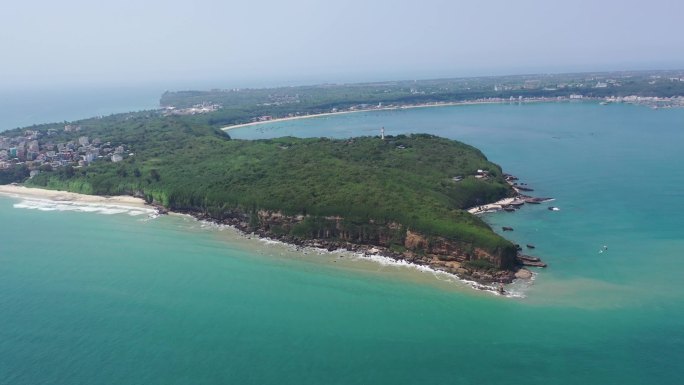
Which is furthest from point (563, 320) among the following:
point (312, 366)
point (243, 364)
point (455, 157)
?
point (455, 157)

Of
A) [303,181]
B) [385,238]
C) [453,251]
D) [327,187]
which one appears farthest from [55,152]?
[453,251]

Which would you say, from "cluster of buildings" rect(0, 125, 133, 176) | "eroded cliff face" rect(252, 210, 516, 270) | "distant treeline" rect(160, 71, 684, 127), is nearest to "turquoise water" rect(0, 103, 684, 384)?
"eroded cliff face" rect(252, 210, 516, 270)

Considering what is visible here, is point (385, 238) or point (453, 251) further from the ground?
point (385, 238)

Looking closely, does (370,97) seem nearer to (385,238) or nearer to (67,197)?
(67,197)

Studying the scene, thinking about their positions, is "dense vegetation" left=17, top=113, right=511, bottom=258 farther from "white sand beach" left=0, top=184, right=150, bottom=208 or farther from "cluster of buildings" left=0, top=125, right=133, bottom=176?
"cluster of buildings" left=0, top=125, right=133, bottom=176

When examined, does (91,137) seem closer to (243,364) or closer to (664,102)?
(243,364)

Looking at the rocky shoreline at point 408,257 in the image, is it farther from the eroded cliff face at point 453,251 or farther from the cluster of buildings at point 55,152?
the cluster of buildings at point 55,152
